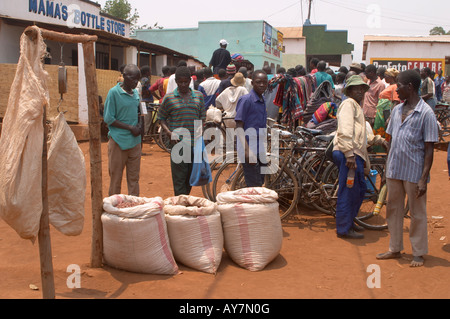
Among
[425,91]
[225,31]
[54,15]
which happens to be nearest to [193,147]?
[425,91]

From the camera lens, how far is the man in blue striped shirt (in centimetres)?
471

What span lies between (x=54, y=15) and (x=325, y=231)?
45.0 ft

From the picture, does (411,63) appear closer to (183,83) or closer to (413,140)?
(413,140)

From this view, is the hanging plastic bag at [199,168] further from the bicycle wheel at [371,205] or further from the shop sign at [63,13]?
the shop sign at [63,13]

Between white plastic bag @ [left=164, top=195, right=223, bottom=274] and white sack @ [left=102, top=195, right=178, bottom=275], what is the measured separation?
14 centimetres

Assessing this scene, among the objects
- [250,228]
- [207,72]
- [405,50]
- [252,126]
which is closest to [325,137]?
[252,126]

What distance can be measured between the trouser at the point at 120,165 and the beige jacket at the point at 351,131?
2543 millimetres

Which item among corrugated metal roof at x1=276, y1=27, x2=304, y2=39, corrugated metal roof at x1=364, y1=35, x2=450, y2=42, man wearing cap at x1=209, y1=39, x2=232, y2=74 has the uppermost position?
corrugated metal roof at x1=276, y1=27, x2=304, y2=39

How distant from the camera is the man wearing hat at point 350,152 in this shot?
5.57m

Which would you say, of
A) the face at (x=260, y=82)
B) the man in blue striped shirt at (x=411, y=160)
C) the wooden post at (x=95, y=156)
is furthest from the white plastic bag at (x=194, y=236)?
the man in blue striped shirt at (x=411, y=160)

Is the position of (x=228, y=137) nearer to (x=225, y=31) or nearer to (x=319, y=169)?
A: (x=319, y=169)

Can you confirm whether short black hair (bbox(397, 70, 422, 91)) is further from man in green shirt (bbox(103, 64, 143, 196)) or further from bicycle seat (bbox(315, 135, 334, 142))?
man in green shirt (bbox(103, 64, 143, 196))

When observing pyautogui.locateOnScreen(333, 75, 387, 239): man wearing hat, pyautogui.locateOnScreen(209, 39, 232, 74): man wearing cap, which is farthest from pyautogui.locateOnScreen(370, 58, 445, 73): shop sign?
pyautogui.locateOnScreen(333, 75, 387, 239): man wearing hat
